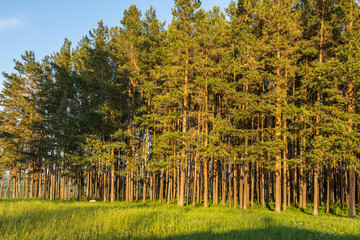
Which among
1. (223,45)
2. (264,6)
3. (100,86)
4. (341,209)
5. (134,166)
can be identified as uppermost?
(264,6)

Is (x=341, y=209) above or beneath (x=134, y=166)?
beneath

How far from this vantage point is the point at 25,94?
1465 inches

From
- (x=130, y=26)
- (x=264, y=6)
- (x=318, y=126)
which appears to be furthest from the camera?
(x=130, y=26)

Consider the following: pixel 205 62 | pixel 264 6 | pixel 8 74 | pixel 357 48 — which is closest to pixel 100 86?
pixel 205 62

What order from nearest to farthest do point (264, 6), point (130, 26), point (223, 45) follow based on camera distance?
point (264, 6)
point (223, 45)
point (130, 26)

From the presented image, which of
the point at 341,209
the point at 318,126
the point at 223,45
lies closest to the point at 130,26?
the point at 223,45

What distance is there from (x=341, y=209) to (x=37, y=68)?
139ft

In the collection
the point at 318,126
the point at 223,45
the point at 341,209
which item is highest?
the point at 223,45

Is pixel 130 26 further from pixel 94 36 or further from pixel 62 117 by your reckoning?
pixel 62 117

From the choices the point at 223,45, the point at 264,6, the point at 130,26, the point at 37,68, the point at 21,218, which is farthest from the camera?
the point at 37,68

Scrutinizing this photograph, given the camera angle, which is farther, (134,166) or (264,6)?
(134,166)

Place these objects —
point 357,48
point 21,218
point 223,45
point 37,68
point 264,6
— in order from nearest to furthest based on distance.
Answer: point 21,218 → point 357,48 → point 264,6 → point 223,45 → point 37,68

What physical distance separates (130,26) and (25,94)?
2309cm

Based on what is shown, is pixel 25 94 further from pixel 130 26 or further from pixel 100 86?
pixel 130 26
